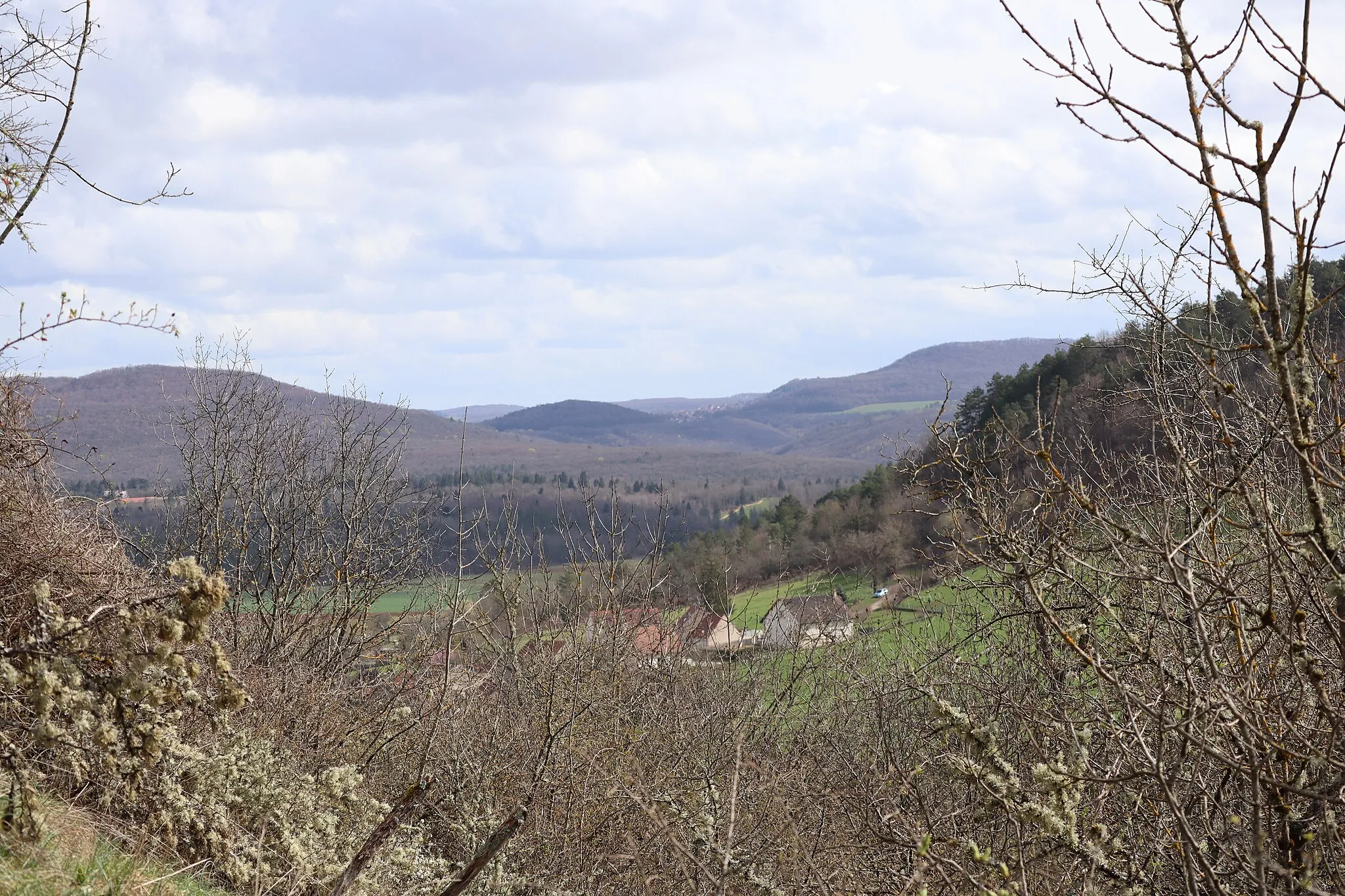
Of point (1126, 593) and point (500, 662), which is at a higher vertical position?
point (1126, 593)

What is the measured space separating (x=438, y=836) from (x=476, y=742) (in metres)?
1.42

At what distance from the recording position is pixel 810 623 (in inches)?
527

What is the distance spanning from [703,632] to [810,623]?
1.90 meters

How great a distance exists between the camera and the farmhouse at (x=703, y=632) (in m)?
13.2

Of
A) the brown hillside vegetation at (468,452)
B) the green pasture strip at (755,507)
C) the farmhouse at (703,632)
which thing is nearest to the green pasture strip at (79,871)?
the farmhouse at (703,632)

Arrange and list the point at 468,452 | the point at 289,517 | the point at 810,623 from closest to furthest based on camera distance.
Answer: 1. the point at 810,623
2. the point at 289,517
3. the point at 468,452

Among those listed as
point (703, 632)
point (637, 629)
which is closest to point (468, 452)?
point (703, 632)

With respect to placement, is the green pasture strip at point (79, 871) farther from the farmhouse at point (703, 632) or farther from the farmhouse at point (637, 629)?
the farmhouse at point (703, 632)

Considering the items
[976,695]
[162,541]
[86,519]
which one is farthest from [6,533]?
[162,541]

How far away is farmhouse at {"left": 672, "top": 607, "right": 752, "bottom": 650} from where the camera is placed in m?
13.2

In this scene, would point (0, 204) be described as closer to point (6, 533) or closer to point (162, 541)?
point (6, 533)

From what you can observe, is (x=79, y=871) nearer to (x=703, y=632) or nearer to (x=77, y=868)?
(x=77, y=868)

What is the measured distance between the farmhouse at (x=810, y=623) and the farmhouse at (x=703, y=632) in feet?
1.49

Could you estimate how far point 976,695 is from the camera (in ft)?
29.1
